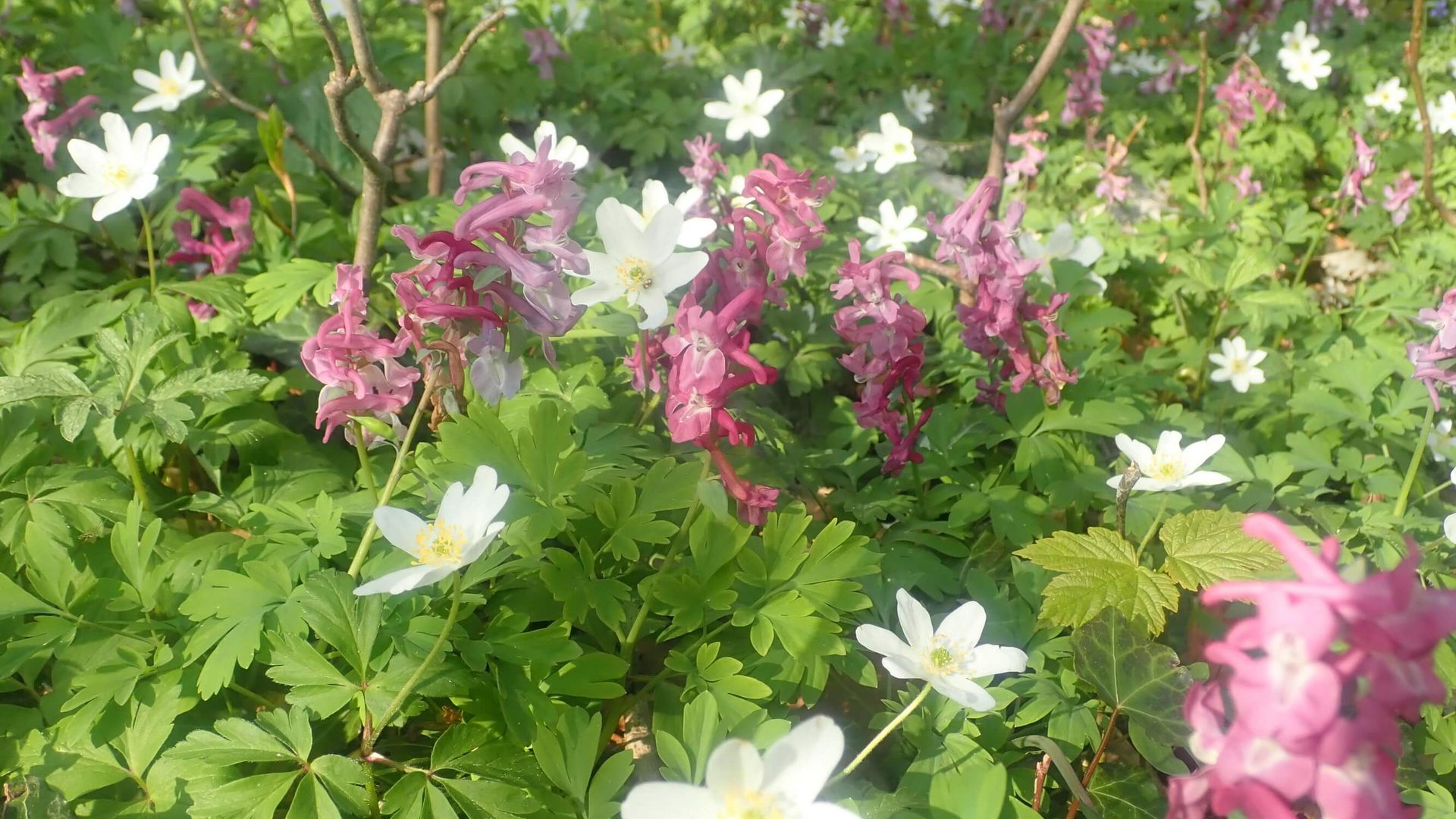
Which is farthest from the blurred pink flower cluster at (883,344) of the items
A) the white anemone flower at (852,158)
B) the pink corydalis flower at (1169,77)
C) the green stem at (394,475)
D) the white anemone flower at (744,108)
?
the pink corydalis flower at (1169,77)

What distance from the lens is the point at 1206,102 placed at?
234 inches

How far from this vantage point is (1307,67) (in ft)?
18.2

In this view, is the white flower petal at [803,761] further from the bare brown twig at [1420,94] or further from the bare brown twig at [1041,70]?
the bare brown twig at [1420,94]

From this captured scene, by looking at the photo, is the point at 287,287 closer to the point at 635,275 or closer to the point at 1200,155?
the point at 635,275

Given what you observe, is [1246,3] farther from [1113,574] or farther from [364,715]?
[364,715]

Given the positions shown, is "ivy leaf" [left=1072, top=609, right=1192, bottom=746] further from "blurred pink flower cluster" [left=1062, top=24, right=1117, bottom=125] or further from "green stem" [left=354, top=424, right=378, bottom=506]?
"blurred pink flower cluster" [left=1062, top=24, right=1117, bottom=125]

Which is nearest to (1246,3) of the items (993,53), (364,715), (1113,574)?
(993,53)

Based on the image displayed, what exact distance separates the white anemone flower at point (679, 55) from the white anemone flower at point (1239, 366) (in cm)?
365

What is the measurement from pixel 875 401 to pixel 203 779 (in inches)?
69.8

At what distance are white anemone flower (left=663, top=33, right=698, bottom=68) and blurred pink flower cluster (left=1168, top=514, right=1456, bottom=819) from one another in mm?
5162

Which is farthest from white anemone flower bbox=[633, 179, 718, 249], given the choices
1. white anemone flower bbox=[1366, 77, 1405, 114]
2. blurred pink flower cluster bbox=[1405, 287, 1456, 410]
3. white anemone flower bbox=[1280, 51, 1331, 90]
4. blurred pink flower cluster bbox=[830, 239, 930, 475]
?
white anemone flower bbox=[1366, 77, 1405, 114]

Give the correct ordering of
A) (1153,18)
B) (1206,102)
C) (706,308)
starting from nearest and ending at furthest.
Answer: (706,308), (1206,102), (1153,18)

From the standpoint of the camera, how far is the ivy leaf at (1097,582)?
1.85m

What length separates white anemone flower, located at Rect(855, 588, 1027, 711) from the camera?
1.56 meters
